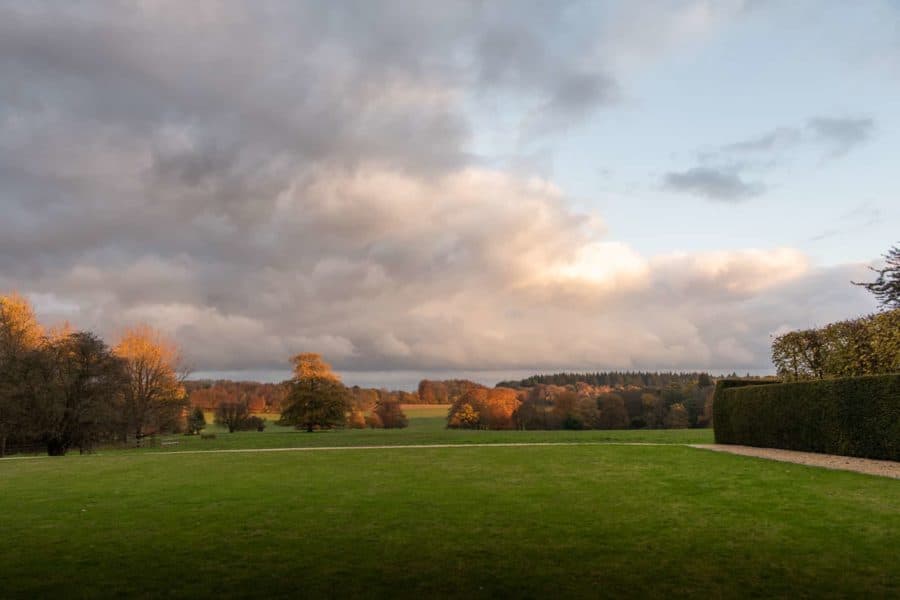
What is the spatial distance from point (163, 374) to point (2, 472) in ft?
110

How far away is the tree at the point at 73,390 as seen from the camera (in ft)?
119

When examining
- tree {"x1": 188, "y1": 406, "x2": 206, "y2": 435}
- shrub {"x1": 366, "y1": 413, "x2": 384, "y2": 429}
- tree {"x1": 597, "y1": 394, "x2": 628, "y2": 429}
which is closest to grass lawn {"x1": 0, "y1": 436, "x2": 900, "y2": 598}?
tree {"x1": 188, "y1": 406, "x2": 206, "y2": 435}

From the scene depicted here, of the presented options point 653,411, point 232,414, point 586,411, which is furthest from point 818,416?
point 232,414

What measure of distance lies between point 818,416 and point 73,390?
138 ft

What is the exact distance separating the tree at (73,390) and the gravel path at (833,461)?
122ft

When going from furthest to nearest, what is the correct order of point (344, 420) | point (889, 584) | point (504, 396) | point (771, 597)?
point (504, 396) → point (344, 420) → point (889, 584) → point (771, 597)

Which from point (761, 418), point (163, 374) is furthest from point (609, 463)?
point (163, 374)

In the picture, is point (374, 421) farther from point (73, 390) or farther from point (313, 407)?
point (73, 390)

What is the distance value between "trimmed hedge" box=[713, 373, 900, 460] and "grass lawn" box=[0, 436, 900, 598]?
4.22 metres

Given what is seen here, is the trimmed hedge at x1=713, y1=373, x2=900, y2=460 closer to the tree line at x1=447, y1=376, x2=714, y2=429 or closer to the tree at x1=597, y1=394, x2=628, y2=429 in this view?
the tree line at x1=447, y1=376, x2=714, y2=429

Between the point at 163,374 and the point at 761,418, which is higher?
the point at 163,374

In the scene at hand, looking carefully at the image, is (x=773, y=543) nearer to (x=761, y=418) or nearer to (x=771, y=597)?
(x=771, y=597)

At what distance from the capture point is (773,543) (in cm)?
770

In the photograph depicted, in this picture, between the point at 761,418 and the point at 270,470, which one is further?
the point at 761,418
